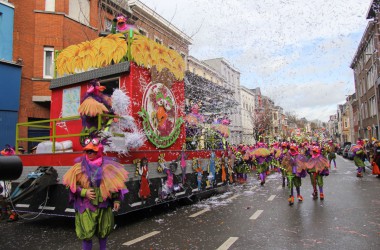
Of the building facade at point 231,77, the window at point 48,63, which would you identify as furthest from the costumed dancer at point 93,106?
the building facade at point 231,77

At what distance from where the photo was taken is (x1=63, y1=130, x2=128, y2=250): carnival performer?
14.1 ft

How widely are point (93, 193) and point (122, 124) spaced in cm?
315

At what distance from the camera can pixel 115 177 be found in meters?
4.54

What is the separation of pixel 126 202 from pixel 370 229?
5.17 meters

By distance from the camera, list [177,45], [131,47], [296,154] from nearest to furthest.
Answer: [131,47] < [296,154] < [177,45]

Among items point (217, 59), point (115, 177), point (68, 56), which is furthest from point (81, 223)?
point (217, 59)

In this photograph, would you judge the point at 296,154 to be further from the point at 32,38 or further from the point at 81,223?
the point at 32,38

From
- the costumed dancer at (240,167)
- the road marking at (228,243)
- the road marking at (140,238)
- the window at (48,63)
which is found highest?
the window at (48,63)

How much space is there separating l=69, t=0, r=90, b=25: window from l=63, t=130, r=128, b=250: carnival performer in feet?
47.9

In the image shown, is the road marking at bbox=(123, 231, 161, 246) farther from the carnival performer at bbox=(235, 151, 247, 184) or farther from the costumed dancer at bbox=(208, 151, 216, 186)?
the carnival performer at bbox=(235, 151, 247, 184)

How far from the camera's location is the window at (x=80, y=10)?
56.6 ft

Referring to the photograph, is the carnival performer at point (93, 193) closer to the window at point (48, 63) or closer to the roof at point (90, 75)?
the roof at point (90, 75)

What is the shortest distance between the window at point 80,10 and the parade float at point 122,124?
29.6ft

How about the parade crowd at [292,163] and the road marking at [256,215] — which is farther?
the parade crowd at [292,163]
